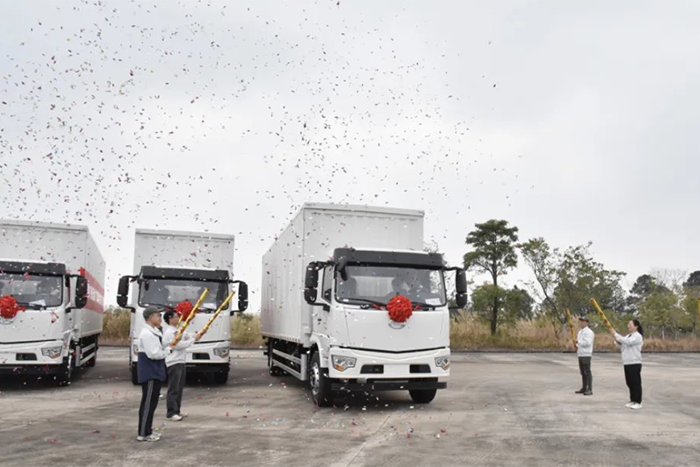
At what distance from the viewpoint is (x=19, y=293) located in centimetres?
1258

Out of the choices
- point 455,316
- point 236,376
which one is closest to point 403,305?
point 236,376

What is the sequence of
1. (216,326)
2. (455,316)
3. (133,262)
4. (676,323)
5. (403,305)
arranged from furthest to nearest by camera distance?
1. (676,323)
2. (455,316)
3. (133,262)
4. (216,326)
5. (403,305)

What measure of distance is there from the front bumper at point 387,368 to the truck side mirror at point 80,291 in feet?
18.5

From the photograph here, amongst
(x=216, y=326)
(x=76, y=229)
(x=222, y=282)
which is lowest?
(x=216, y=326)

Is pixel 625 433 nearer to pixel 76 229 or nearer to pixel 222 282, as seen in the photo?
pixel 222 282

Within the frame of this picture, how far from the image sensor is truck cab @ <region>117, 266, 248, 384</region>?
43.9 feet

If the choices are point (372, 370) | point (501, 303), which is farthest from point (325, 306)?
point (501, 303)

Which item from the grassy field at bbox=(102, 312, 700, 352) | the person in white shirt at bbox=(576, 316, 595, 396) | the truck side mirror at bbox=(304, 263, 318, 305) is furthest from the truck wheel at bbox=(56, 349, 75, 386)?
the grassy field at bbox=(102, 312, 700, 352)

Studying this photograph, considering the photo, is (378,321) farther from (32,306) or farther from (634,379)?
(32,306)

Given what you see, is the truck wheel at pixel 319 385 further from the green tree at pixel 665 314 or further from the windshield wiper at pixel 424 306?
the green tree at pixel 665 314

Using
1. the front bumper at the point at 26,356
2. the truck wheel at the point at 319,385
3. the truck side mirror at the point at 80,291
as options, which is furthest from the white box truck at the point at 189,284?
the truck wheel at the point at 319,385

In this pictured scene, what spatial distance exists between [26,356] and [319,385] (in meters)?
5.82

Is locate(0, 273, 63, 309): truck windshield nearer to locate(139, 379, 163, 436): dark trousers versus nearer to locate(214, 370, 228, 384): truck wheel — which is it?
locate(214, 370, 228, 384): truck wheel

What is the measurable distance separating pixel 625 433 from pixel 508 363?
14.3 meters
